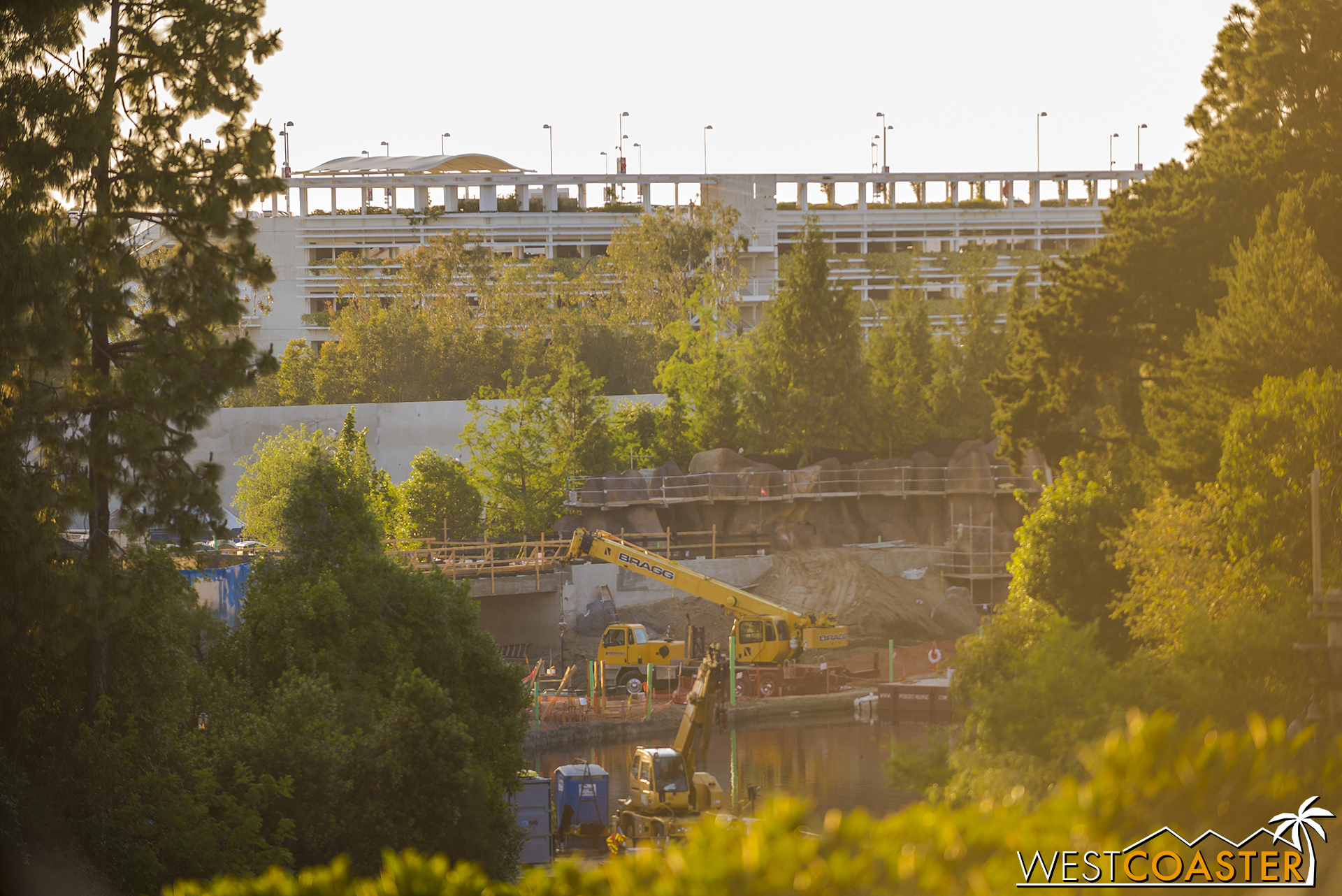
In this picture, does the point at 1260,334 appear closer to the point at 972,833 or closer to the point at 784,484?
the point at 972,833

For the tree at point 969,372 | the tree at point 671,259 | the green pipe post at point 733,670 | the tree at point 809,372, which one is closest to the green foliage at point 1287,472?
the green pipe post at point 733,670

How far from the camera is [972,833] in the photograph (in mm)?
6504

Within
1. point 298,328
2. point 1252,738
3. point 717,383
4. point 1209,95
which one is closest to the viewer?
point 1252,738

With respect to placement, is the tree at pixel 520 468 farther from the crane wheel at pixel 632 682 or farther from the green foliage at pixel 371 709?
the green foliage at pixel 371 709

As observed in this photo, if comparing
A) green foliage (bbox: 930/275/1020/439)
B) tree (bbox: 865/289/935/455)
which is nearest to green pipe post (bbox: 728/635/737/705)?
tree (bbox: 865/289/935/455)

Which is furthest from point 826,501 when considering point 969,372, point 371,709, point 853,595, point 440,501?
point 371,709

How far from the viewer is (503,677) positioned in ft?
74.3

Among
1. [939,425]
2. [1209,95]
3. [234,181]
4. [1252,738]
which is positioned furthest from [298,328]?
[1252,738]

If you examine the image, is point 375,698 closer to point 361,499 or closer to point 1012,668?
point 361,499

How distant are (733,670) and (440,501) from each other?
1792 cm

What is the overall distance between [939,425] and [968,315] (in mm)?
7818

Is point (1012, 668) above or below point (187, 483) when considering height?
below

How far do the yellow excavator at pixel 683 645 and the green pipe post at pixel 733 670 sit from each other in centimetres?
20

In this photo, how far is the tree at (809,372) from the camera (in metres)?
64.8
